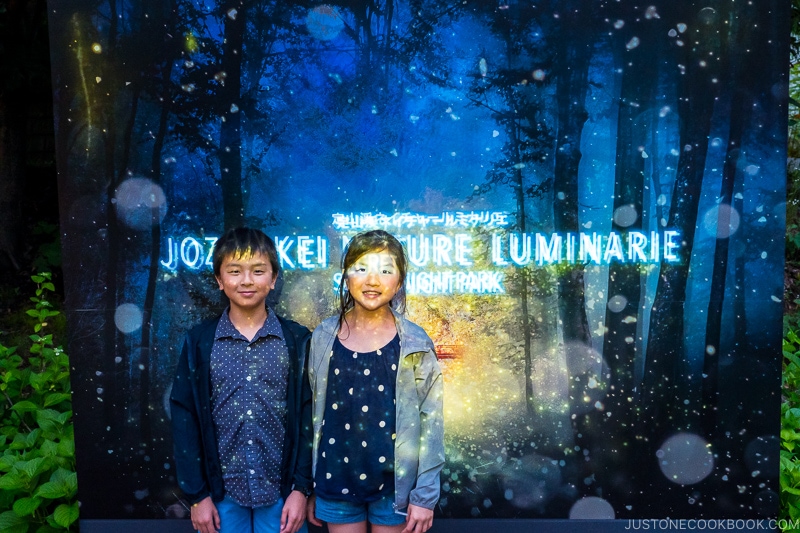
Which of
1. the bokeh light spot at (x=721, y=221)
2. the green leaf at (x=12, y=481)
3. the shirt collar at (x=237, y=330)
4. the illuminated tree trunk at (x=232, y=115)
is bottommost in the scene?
the green leaf at (x=12, y=481)

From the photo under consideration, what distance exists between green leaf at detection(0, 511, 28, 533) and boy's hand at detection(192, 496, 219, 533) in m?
1.51

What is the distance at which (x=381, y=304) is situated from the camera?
253 centimetres

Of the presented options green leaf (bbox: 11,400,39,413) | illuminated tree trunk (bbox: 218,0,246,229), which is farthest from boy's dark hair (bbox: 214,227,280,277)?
green leaf (bbox: 11,400,39,413)

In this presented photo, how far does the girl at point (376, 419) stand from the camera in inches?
96.7

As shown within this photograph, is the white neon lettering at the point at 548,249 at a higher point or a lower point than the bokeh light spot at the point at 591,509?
higher

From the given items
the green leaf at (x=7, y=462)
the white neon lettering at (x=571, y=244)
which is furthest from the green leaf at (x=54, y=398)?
the white neon lettering at (x=571, y=244)

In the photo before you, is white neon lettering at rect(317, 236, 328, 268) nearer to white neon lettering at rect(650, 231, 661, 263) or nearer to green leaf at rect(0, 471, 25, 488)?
white neon lettering at rect(650, 231, 661, 263)

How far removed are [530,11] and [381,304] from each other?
1.89 meters

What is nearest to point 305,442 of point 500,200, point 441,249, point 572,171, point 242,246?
point 242,246

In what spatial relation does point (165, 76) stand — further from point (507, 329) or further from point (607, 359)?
point (607, 359)

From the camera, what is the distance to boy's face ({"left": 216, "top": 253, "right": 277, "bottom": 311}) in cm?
254

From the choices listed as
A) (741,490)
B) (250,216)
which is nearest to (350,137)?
(250,216)

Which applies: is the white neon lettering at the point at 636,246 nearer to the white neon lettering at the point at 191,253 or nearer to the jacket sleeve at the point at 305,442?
the jacket sleeve at the point at 305,442

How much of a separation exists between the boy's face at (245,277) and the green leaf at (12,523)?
2014 millimetres
